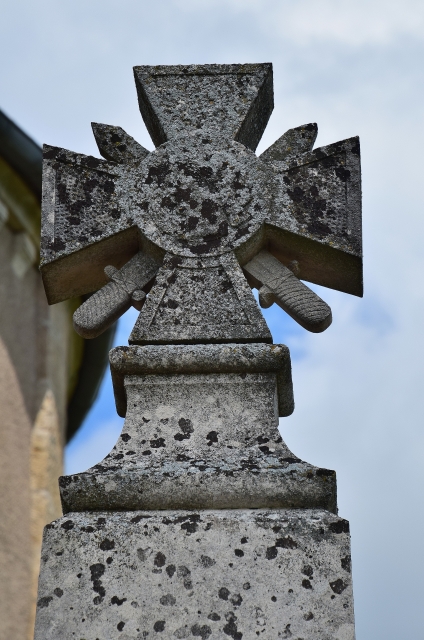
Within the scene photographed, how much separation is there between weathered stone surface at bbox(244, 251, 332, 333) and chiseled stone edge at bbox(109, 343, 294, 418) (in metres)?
0.23

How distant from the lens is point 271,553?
3066 millimetres

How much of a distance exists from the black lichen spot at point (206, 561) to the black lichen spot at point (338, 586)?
12.4 inches

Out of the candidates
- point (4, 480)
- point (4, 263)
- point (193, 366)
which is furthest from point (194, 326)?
point (4, 263)

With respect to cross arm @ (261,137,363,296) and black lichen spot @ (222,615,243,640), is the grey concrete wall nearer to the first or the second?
cross arm @ (261,137,363,296)

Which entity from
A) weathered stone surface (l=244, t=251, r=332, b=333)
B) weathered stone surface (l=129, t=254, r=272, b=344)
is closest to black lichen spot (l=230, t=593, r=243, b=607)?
weathered stone surface (l=129, t=254, r=272, b=344)

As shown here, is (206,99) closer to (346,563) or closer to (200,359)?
(200,359)

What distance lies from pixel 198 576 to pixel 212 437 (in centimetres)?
45

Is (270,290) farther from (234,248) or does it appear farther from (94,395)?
(94,395)

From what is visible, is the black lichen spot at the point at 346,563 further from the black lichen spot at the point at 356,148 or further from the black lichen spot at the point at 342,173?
the black lichen spot at the point at 356,148

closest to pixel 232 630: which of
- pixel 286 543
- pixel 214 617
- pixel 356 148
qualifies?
pixel 214 617

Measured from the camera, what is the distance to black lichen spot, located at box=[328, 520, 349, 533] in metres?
3.11

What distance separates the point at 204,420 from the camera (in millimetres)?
3387

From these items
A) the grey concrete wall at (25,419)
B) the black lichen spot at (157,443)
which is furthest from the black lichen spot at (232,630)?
the grey concrete wall at (25,419)

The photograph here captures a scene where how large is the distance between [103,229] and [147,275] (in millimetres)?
208
